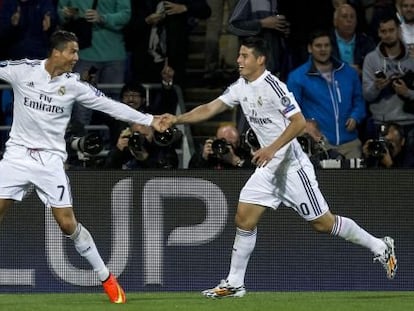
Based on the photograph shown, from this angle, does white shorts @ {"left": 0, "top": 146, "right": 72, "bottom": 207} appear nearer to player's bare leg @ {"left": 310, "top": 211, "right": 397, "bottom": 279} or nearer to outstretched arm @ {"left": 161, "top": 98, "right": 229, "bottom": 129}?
outstretched arm @ {"left": 161, "top": 98, "right": 229, "bottom": 129}

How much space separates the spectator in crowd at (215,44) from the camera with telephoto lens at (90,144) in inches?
137

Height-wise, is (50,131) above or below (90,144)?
above

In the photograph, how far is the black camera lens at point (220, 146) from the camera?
15078 millimetres

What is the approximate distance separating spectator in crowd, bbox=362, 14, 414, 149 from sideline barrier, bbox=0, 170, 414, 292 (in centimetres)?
188

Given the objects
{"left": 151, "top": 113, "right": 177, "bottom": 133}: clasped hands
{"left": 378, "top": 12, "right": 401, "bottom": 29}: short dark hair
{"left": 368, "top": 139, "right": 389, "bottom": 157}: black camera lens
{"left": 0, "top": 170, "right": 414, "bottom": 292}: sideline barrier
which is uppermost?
{"left": 378, "top": 12, "right": 401, "bottom": 29}: short dark hair

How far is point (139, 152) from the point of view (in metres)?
15.3

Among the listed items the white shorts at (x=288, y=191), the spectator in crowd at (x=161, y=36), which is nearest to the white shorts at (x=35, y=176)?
the white shorts at (x=288, y=191)

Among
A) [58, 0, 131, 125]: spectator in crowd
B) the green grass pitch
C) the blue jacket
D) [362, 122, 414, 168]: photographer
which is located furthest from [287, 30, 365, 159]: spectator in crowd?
A: [58, 0, 131, 125]: spectator in crowd

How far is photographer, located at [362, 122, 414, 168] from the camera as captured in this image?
50.1 feet

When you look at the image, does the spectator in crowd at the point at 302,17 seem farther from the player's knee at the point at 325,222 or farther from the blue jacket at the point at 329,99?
the player's knee at the point at 325,222

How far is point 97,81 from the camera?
17.2m

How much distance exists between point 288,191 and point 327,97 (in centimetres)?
292

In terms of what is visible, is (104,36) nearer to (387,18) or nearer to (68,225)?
(387,18)

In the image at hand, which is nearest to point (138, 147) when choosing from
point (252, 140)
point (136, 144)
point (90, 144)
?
point (136, 144)
